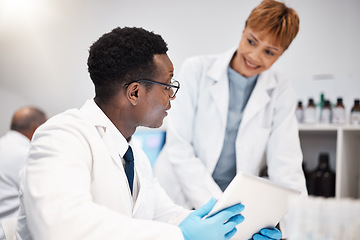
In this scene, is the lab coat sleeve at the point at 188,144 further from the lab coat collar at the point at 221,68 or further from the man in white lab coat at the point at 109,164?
the man in white lab coat at the point at 109,164

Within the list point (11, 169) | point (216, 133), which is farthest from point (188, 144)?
point (11, 169)

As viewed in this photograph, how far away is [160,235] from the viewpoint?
883 mm

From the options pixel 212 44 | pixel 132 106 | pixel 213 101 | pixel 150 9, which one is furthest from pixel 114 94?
pixel 212 44

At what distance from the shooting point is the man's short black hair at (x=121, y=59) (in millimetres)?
1061

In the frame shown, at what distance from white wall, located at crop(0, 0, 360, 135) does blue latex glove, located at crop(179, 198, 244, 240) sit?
51.5 inches

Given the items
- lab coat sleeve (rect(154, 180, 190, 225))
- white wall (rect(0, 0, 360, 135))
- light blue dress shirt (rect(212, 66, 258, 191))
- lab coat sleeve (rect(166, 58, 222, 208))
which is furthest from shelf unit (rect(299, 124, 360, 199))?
lab coat sleeve (rect(154, 180, 190, 225))

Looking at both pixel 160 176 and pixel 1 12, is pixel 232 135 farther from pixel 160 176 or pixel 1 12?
pixel 1 12

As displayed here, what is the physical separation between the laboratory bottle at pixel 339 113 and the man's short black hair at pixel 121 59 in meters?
1.50

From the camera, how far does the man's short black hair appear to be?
106 cm

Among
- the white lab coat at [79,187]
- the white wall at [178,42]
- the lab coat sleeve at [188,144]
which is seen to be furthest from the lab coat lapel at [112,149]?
the white wall at [178,42]

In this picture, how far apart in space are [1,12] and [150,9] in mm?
926

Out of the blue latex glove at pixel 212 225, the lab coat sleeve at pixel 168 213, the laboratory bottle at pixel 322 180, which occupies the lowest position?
the laboratory bottle at pixel 322 180

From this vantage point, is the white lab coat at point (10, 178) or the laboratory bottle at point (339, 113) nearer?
the white lab coat at point (10, 178)

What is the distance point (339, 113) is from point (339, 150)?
9.6 inches
